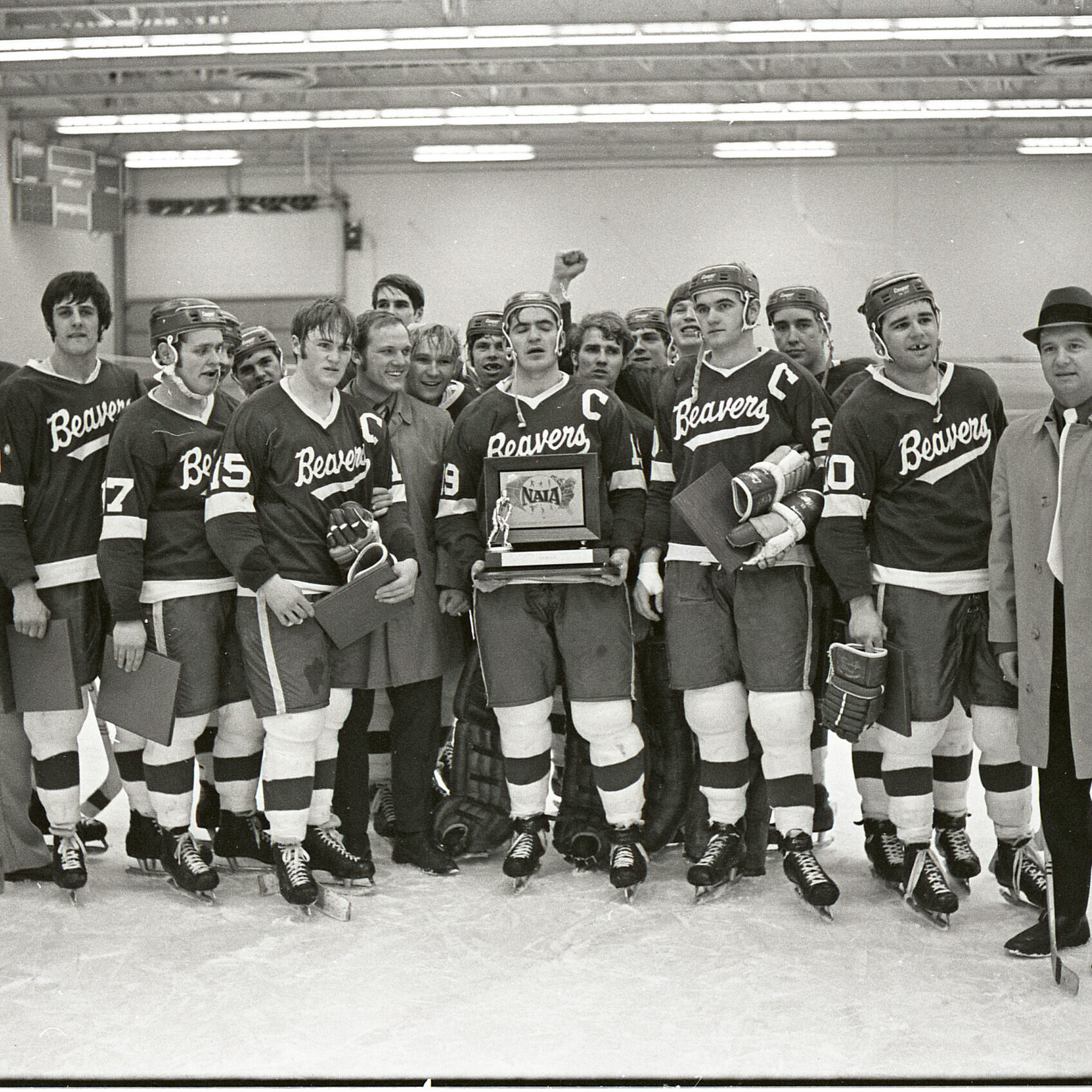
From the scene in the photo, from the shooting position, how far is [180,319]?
3494 mm

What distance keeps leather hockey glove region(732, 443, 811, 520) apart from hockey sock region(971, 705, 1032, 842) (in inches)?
30.4

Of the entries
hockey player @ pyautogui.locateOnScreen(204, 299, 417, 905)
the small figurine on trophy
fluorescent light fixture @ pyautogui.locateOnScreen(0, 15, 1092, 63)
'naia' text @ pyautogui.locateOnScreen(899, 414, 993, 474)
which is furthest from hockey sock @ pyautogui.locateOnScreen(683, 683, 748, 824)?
fluorescent light fixture @ pyautogui.locateOnScreen(0, 15, 1092, 63)

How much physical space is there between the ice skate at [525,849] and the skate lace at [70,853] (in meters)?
1.23

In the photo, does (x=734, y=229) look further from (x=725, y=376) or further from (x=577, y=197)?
(x=725, y=376)

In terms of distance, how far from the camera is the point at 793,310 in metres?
3.91

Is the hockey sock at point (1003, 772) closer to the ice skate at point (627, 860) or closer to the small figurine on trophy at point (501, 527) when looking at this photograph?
the ice skate at point (627, 860)

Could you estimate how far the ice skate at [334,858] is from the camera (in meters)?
3.62

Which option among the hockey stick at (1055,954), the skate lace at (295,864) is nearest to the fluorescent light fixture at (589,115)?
the skate lace at (295,864)

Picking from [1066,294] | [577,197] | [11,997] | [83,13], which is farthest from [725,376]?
[577,197]

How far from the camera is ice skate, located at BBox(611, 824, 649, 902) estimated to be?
3.48 m

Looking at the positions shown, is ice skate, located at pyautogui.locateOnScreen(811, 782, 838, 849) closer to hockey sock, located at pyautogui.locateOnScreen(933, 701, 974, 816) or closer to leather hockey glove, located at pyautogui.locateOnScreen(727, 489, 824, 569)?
hockey sock, located at pyautogui.locateOnScreen(933, 701, 974, 816)

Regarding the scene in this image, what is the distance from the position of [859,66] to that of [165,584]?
10449 millimetres

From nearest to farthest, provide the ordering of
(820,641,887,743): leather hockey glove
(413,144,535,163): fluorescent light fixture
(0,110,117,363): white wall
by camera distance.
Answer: (820,641,887,743): leather hockey glove
(0,110,117,363): white wall
(413,144,535,163): fluorescent light fixture

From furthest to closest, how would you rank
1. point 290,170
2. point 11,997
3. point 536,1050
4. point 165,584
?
1. point 290,170
2. point 165,584
3. point 11,997
4. point 536,1050
